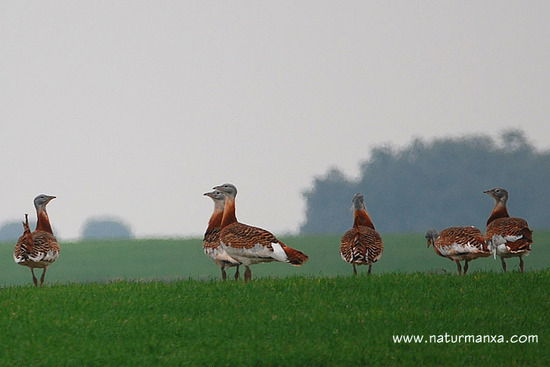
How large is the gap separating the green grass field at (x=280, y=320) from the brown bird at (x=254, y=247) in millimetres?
737

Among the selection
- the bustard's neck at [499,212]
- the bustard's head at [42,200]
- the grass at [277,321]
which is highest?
the bustard's head at [42,200]

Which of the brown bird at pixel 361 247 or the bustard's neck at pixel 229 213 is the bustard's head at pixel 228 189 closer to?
the bustard's neck at pixel 229 213

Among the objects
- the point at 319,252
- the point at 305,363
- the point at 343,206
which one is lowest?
the point at 305,363

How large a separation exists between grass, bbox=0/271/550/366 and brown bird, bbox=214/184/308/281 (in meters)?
0.74

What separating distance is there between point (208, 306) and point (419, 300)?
4.47 meters

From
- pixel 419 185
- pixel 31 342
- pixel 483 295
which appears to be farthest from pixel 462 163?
pixel 31 342

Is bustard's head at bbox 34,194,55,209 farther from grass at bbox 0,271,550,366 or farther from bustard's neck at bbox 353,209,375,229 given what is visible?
bustard's neck at bbox 353,209,375,229

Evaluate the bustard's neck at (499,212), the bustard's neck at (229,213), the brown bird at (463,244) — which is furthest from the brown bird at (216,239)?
the bustard's neck at (499,212)

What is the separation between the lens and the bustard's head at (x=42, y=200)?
23.2 meters

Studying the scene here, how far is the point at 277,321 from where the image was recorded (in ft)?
55.4

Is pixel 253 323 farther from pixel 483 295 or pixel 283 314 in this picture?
pixel 483 295

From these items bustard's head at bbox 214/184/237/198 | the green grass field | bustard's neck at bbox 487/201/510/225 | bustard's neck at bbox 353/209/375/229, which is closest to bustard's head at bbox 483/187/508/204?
bustard's neck at bbox 487/201/510/225

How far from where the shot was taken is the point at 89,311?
18.2 meters

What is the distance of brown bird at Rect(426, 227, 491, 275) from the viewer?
21369mm
